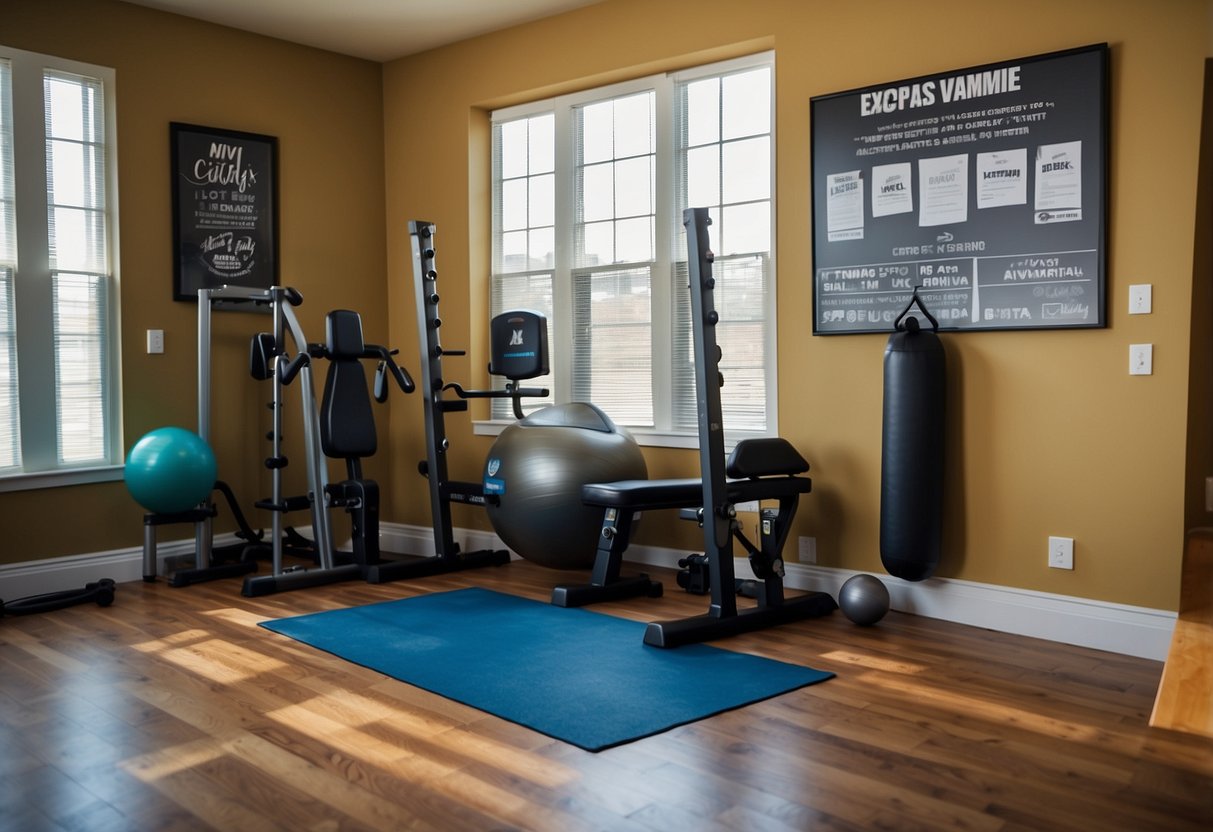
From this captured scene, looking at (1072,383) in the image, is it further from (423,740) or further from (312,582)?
(312,582)

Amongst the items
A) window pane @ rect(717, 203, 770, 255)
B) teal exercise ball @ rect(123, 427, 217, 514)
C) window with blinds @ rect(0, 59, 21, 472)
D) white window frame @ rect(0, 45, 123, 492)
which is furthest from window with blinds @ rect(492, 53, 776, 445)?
window with blinds @ rect(0, 59, 21, 472)

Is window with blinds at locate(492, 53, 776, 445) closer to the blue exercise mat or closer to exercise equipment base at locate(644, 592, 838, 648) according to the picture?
exercise equipment base at locate(644, 592, 838, 648)

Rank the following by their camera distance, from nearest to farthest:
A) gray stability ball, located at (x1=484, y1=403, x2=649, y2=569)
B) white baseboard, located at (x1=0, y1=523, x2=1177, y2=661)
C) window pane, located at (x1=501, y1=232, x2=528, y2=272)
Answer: white baseboard, located at (x1=0, y1=523, x2=1177, y2=661) < gray stability ball, located at (x1=484, y1=403, x2=649, y2=569) < window pane, located at (x1=501, y1=232, x2=528, y2=272)

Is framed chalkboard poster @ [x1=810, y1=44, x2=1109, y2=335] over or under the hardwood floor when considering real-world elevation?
over

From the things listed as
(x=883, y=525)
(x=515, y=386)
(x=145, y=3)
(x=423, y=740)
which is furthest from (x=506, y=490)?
(x=145, y=3)

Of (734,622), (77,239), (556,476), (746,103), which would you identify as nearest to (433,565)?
(556,476)

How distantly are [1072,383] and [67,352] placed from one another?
4472 millimetres

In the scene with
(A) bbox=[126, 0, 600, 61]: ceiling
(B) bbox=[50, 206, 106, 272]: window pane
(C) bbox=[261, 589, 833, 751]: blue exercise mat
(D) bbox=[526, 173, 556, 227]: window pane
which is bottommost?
(C) bbox=[261, 589, 833, 751]: blue exercise mat

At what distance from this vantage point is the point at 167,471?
4.71 metres

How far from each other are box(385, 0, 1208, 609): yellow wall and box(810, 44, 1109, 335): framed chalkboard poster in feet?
0.24

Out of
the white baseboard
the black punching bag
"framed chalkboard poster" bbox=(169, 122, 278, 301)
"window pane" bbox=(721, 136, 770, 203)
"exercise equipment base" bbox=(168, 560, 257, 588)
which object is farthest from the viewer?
"framed chalkboard poster" bbox=(169, 122, 278, 301)

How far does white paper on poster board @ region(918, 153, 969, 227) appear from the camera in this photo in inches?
159

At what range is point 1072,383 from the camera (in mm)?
3832

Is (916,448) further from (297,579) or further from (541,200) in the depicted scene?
(297,579)
